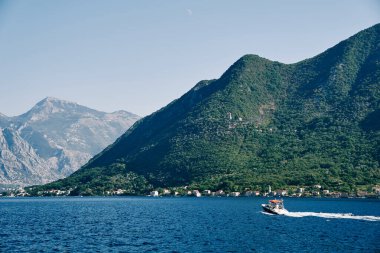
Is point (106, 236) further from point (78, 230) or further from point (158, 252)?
point (158, 252)

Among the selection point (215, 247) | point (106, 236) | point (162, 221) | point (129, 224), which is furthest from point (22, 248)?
point (162, 221)

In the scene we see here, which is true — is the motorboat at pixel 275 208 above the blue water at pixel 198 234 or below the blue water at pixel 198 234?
above

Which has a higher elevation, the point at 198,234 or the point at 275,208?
the point at 275,208

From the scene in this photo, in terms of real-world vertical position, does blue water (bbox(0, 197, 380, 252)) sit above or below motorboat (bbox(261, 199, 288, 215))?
below

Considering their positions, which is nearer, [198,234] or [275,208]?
[198,234]

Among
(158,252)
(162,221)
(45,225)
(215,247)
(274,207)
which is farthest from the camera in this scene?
(274,207)

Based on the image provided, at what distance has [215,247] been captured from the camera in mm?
96562

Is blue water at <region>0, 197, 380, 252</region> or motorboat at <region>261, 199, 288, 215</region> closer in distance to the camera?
blue water at <region>0, 197, 380, 252</region>

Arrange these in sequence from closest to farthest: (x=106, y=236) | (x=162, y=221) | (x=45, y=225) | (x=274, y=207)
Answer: (x=106, y=236) → (x=45, y=225) → (x=162, y=221) → (x=274, y=207)

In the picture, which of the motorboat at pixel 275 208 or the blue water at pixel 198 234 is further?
the motorboat at pixel 275 208

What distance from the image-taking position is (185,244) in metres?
101

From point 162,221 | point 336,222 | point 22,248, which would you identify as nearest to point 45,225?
point 162,221

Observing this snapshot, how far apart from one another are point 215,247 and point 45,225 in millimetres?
62424

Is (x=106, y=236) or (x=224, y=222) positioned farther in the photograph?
(x=224, y=222)
